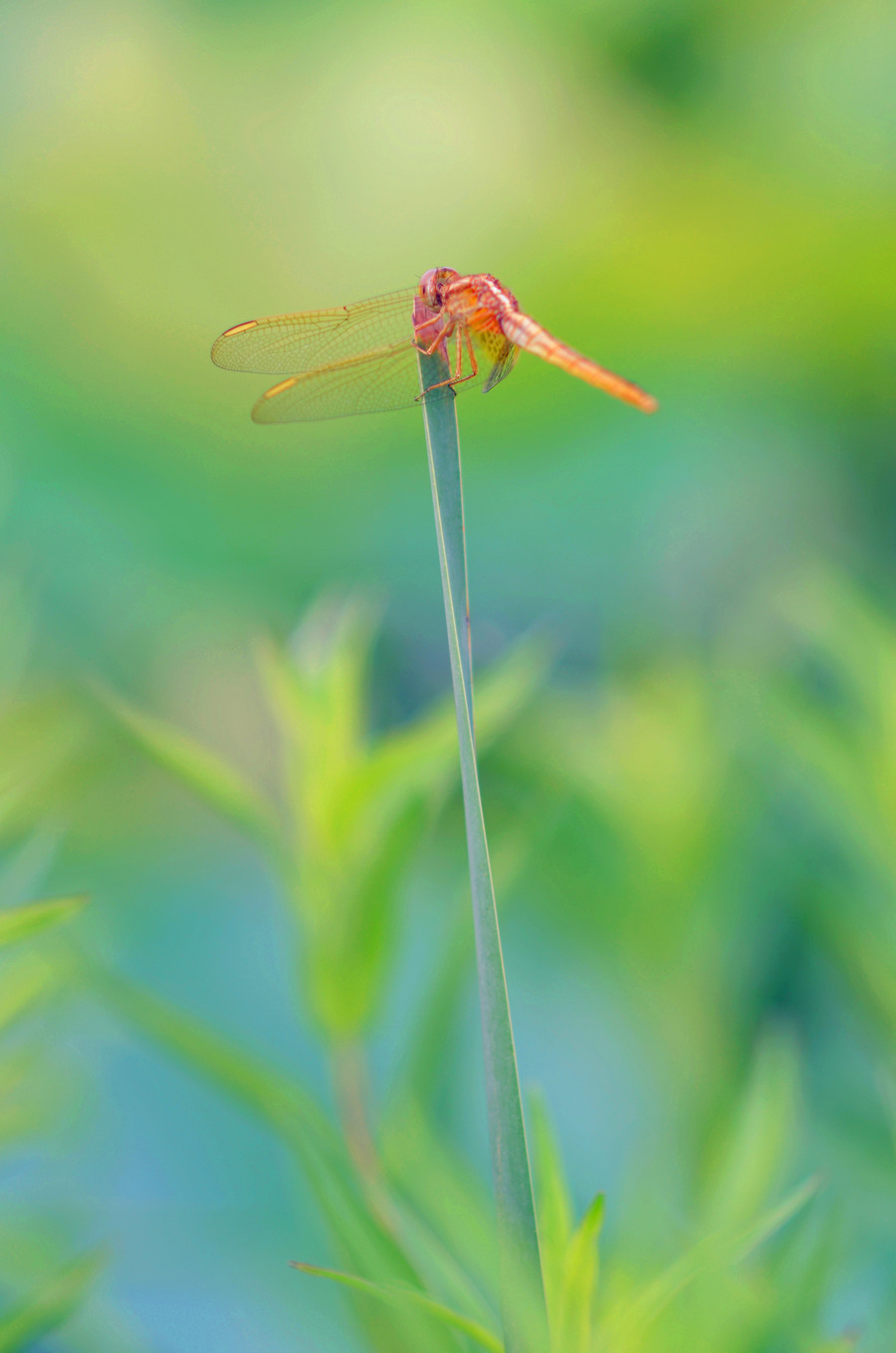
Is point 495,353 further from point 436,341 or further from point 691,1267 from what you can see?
point 691,1267

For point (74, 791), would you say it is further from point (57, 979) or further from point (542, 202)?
point (542, 202)

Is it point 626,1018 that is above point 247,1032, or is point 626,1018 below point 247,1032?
below

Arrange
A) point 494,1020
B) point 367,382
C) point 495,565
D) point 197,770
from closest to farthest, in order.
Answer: point 494,1020 → point 197,770 → point 367,382 → point 495,565

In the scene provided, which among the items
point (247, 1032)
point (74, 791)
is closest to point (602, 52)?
point (74, 791)

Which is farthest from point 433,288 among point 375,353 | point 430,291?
point 375,353

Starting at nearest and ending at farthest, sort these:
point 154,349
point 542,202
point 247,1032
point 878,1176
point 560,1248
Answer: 1. point 560,1248
2. point 878,1176
3. point 247,1032
4. point 154,349
5. point 542,202

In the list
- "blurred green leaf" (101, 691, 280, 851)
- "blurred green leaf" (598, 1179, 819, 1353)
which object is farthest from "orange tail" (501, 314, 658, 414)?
"blurred green leaf" (598, 1179, 819, 1353)
